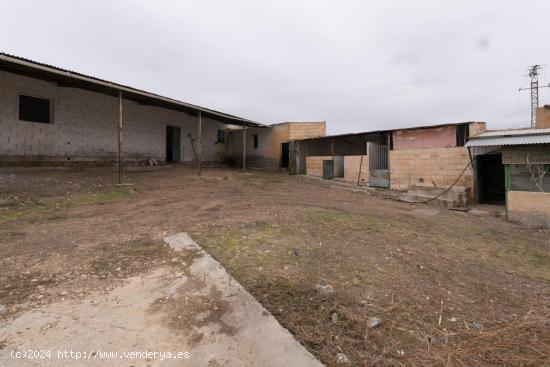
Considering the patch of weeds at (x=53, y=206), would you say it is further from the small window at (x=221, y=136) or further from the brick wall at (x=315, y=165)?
the small window at (x=221, y=136)

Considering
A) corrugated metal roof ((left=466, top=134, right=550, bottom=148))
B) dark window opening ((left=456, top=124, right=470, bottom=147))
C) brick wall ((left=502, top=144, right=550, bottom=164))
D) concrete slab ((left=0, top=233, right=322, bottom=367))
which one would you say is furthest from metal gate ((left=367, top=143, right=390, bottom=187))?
concrete slab ((left=0, top=233, right=322, bottom=367))

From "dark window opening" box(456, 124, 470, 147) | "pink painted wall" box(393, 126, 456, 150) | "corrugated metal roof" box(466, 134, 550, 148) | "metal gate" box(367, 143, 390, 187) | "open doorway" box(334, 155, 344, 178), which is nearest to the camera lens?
"corrugated metal roof" box(466, 134, 550, 148)

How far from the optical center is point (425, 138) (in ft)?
42.3

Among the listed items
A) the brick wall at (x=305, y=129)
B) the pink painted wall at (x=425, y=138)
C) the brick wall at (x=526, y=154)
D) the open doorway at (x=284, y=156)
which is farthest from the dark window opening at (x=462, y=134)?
the open doorway at (x=284, y=156)

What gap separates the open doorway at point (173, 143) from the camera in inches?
629

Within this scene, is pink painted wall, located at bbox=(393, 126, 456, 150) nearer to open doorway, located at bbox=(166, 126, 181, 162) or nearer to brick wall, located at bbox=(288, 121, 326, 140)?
brick wall, located at bbox=(288, 121, 326, 140)

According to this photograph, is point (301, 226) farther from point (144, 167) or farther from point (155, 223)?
point (144, 167)

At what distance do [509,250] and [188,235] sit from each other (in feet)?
18.7

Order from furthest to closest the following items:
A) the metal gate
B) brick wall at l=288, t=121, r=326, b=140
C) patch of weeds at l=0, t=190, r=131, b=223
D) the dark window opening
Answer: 1. brick wall at l=288, t=121, r=326, b=140
2. the metal gate
3. the dark window opening
4. patch of weeds at l=0, t=190, r=131, b=223

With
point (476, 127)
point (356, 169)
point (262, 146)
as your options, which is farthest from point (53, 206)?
point (262, 146)

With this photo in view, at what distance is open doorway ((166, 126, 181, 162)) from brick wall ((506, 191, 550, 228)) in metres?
14.8

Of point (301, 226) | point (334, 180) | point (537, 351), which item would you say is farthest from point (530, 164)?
point (334, 180)

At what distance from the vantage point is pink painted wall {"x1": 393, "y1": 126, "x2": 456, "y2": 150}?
12.1 meters

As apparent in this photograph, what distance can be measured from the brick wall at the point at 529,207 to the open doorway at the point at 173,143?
48.7ft
